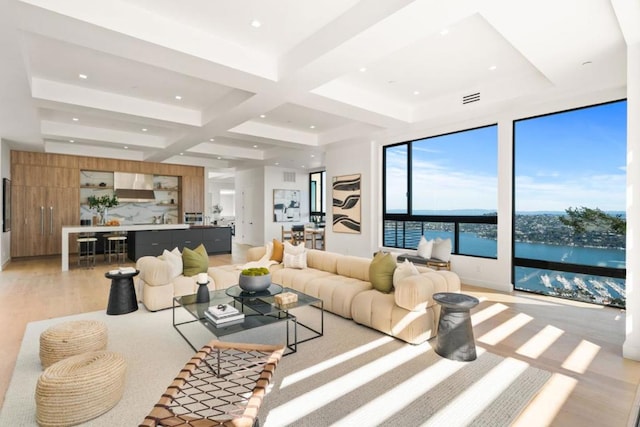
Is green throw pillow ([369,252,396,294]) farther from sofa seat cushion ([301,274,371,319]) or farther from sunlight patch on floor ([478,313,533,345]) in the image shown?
sunlight patch on floor ([478,313,533,345])

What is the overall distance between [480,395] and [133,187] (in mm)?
10632

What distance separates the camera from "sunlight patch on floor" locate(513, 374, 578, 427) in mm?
2162

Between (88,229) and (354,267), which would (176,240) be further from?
(354,267)

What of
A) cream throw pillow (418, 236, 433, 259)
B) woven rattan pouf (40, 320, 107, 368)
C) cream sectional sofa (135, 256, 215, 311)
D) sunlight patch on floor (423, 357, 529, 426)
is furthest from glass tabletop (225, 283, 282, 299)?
cream throw pillow (418, 236, 433, 259)

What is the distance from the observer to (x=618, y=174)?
4742 mm

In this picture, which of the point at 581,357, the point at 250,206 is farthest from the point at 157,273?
the point at 250,206

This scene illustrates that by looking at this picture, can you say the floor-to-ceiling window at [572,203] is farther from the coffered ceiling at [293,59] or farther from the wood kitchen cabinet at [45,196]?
the wood kitchen cabinet at [45,196]

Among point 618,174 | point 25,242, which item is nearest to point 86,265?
point 25,242

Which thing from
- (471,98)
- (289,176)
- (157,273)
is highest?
(471,98)

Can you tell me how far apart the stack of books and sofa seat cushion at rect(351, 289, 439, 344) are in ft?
4.50

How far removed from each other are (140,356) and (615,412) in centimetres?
377

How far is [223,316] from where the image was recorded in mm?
2998

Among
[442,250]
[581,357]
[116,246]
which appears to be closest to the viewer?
[581,357]

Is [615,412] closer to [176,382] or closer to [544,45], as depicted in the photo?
[176,382]
